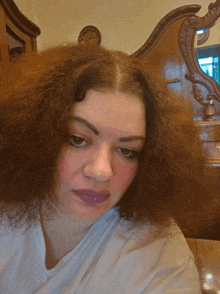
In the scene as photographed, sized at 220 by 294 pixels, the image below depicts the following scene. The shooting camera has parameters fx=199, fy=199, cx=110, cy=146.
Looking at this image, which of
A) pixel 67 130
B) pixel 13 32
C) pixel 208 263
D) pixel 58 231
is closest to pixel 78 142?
pixel 67 130

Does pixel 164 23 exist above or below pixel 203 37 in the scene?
above

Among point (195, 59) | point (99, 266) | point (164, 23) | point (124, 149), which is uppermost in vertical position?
point (164, 23)

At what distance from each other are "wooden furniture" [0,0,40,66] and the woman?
362mm

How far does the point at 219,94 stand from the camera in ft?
6.06

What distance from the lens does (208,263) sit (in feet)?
2.24

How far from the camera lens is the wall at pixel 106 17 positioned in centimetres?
192

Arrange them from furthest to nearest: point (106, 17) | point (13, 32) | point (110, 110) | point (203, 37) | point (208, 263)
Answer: point (106, 17) < point (203, 37) < point (13, 32) < point (208, 263) < point (110, 110)

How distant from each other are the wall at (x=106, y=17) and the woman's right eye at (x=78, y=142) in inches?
67.9

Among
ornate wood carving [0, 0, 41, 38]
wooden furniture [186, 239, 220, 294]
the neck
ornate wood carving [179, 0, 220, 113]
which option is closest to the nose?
the neck

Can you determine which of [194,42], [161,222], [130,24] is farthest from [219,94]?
[161,222]

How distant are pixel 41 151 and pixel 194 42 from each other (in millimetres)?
1916

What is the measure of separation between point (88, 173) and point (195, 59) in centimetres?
185

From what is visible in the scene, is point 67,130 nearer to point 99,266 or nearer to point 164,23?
point 99,266

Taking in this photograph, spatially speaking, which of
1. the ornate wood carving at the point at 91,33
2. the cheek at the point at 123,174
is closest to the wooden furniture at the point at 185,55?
the ornate wood carving at the point at 91,33
